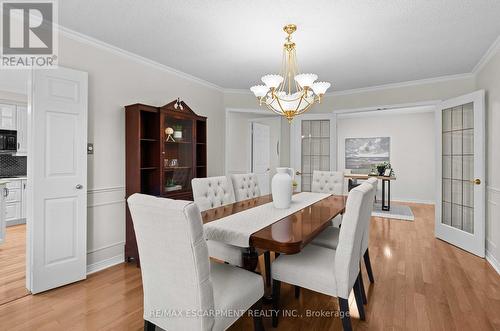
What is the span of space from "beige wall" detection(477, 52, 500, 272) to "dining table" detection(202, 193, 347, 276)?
1853 mm

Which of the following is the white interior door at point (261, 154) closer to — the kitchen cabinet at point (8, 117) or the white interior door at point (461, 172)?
the white interior door at point (461, 172)

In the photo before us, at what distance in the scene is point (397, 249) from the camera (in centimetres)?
335

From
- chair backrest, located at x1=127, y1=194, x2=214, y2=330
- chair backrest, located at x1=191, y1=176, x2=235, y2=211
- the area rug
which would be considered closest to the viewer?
chair backrest, located at x1=127, y1=194, x2=214, y2=330

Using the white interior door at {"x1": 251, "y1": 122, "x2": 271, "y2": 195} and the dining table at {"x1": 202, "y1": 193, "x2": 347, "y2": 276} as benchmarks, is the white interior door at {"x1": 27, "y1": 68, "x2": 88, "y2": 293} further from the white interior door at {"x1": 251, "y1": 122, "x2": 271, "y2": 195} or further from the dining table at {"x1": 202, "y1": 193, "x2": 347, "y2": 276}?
the white interior door at {"x1": 251, "y1": 122, "x2": 271, "y2": 195}

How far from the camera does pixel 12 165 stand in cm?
473

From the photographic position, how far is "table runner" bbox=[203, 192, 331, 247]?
1.58 metres

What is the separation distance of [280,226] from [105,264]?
222 cm

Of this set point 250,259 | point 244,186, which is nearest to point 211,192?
point 244,186

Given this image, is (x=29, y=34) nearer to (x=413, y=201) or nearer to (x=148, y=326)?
(x=148, y=326)

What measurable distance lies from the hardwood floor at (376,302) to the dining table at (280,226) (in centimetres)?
70

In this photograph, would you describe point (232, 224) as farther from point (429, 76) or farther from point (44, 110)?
point (429, 76)

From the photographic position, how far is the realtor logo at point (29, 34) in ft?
7.06

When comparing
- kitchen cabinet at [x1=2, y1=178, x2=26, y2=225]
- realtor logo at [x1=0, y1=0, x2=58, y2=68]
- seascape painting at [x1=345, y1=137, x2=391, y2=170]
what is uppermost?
realtor logo at [x1=0, y1=0, x2=58, y2=68]

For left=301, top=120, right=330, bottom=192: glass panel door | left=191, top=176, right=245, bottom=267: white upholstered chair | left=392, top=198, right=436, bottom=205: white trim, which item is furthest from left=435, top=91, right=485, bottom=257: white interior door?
left=392, top=198, right=436, bottom=205: white trim
